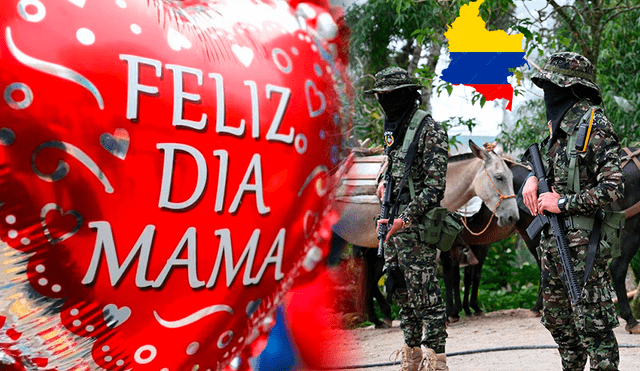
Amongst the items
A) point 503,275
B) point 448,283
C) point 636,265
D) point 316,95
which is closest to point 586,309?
point 316,95

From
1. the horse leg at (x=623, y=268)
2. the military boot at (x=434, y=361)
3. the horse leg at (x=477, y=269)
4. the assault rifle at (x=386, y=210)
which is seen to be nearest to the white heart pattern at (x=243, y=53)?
the assault rifle at (x=386, y=210)

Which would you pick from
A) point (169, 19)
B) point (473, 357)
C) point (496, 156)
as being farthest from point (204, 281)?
point (496, 156)

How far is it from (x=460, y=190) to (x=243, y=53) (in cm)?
381

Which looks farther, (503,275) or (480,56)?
(503,275)

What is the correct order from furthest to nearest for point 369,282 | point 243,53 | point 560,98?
point 369,282, point 560,98, point 243,53

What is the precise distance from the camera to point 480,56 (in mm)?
4586

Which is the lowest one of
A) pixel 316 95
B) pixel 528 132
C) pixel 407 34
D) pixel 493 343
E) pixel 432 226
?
pixel 493 343

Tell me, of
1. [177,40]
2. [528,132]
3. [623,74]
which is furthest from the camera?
[528,132]

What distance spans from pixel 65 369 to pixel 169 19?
3.22ft

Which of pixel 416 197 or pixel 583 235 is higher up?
pixel 416 197

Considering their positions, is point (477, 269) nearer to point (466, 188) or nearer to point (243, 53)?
point (466, 188)

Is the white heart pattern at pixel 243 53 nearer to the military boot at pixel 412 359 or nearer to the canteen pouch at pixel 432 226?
the canteen pouch at pixel 432 226

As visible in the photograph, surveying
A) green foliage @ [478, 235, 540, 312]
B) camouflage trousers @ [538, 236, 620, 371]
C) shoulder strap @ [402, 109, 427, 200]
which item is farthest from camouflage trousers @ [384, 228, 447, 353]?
green foliage @ [478, 235, 540, 312]

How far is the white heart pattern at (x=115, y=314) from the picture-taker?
1.78 meters
